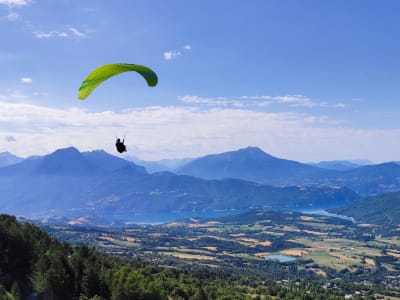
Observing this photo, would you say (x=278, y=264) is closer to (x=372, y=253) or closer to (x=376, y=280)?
(x=376, y=280)

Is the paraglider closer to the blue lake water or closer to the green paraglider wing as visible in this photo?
the green paraglider wing

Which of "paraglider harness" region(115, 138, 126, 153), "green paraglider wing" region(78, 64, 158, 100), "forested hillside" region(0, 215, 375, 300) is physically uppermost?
"green paraglider wing" region(78, 64, 158, 100)

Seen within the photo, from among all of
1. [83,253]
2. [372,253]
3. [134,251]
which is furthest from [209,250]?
[83,253]

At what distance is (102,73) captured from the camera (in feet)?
31.3

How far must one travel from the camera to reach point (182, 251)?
617 feet

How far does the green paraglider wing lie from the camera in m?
9.51

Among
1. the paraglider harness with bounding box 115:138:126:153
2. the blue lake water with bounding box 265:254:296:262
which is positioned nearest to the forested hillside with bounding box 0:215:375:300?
the paraglider harness with bounding box 115:138:126:153

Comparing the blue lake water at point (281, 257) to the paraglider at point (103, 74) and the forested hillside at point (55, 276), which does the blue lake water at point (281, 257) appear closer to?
the forested hillside at point (55, 276)

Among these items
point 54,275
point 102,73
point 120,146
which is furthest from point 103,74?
point 54,275

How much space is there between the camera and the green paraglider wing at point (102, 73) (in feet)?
31.2

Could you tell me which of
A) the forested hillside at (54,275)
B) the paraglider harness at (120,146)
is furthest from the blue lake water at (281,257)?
the paraglider harness at (120,146)

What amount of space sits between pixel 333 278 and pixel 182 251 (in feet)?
223

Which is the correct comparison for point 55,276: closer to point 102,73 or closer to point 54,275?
point 54,275

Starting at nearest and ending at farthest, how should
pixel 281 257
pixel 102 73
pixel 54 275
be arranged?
pixel 102 73, pixel 54 275, pixel 281 257
